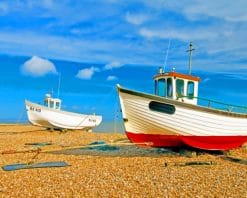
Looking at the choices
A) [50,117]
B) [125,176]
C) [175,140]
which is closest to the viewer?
[125,176]

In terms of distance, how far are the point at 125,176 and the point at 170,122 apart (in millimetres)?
4583

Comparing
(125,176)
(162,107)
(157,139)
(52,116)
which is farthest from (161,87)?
(52,116)

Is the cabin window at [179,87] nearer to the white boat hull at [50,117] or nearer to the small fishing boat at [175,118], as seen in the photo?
the small fishing boat at [175,118]

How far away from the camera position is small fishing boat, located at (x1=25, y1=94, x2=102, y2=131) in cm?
2930

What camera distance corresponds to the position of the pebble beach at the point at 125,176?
357 inches

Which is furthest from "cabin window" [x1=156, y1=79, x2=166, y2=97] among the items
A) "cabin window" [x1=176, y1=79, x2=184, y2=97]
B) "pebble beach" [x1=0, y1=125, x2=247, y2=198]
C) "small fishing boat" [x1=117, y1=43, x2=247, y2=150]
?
"pebble beach" [x1=0, y1=125, x2=247, y2=198]

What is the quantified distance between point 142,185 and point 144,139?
583 centimetres

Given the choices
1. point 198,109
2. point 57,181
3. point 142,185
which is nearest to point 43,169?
point 57,181

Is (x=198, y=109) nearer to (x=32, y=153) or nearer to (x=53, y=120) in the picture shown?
(x=32, y=153)

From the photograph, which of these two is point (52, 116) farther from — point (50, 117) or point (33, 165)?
point (33, 165)

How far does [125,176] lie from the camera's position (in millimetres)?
10992

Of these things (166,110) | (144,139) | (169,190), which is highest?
(166,110)

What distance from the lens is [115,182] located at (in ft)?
33.2

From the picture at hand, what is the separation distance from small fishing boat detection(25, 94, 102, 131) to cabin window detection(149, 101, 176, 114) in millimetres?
15798
